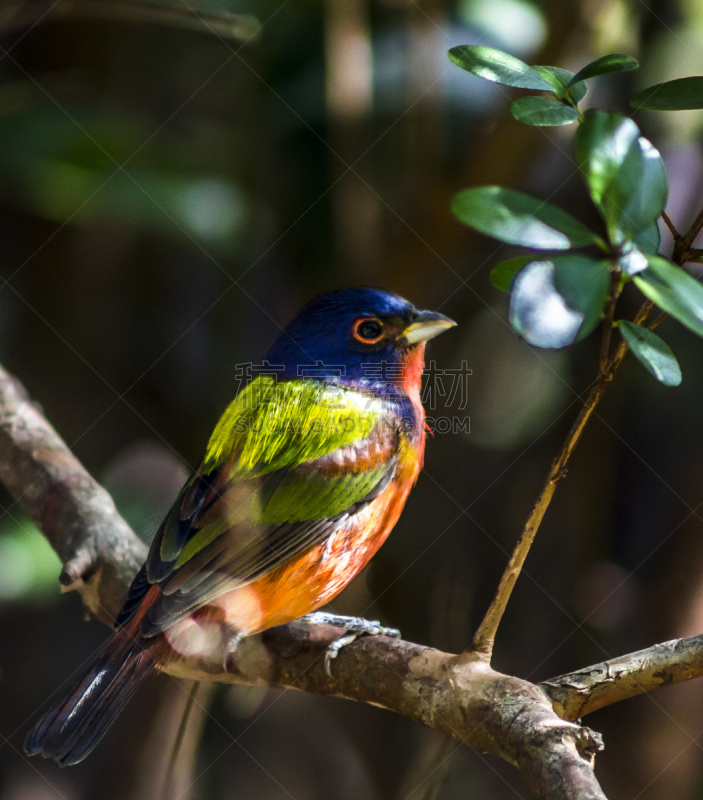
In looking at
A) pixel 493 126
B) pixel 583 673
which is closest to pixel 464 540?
pixel 493 126

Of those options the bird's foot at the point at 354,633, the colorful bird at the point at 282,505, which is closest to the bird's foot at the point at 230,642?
the colorful bird at the point at 282,505

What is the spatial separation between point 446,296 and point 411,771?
2.22 m

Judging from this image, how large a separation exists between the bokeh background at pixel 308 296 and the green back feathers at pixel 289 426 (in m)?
0.86

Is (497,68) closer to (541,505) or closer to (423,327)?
(541,505)

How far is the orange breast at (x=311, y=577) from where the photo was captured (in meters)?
2.45

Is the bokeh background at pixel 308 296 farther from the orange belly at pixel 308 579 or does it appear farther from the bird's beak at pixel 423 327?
the orange belly at pixel 308 579

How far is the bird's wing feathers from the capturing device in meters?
2.34

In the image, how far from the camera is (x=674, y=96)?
1.40m

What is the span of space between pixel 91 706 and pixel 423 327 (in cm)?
155

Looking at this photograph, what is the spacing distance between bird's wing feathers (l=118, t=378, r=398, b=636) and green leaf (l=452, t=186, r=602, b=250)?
4.46 ft

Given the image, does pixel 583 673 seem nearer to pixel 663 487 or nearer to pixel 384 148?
pixel 663 487

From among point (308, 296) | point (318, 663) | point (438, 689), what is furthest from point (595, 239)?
point (308, 296)

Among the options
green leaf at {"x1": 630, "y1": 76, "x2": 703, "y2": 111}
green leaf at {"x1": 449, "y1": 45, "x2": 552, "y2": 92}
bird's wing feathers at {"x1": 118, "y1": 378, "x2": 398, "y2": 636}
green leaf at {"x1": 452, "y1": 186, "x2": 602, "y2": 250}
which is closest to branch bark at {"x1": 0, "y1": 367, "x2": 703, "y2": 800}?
bird's wing feathers at {"x1": 118, "y1": 378, "x2": 398, "y2": 636}

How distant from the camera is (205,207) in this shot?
149 inches
